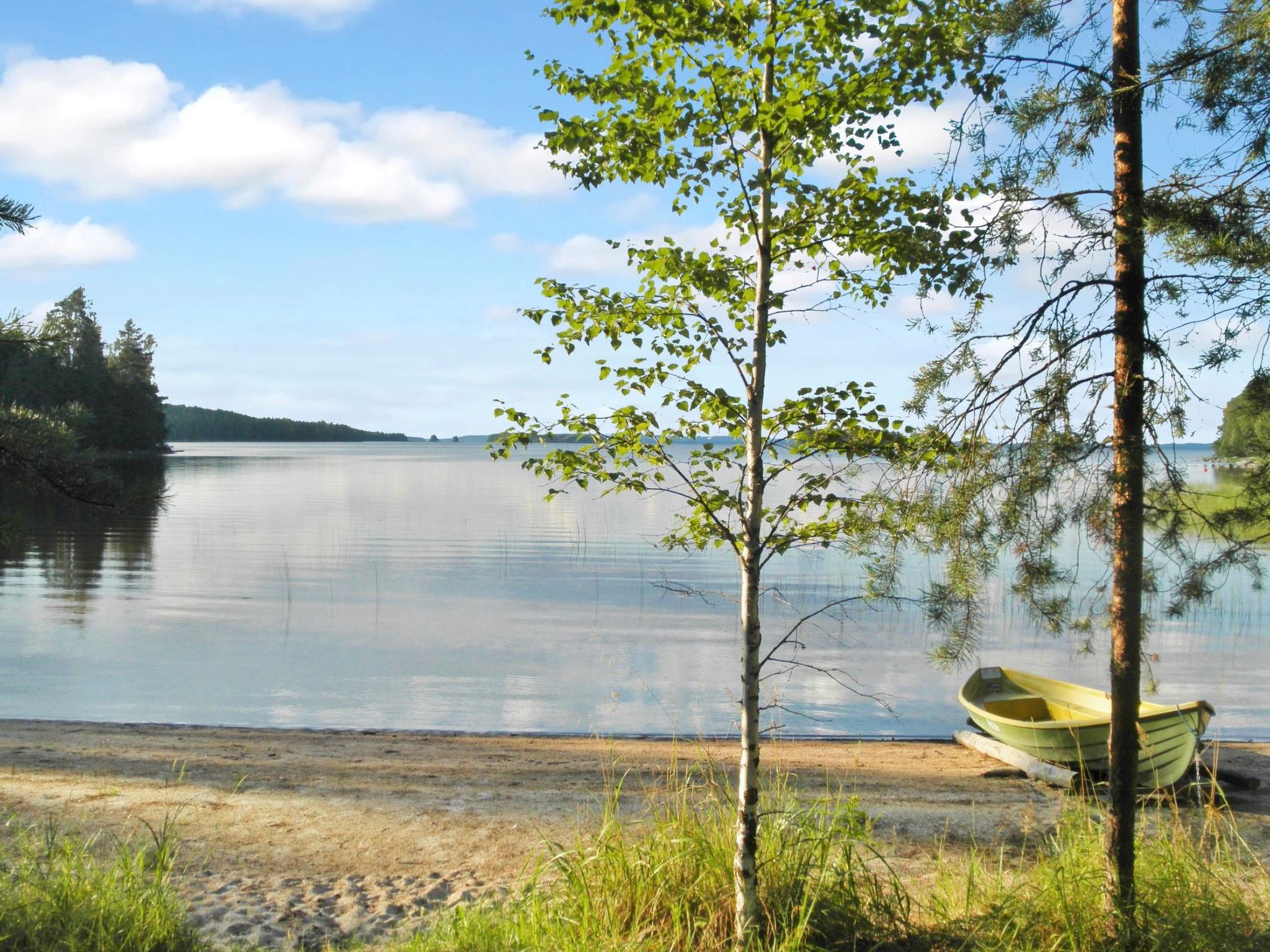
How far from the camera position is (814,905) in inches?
181

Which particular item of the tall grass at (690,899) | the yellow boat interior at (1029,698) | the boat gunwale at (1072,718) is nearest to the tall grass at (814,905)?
the tall grass at (690,899)

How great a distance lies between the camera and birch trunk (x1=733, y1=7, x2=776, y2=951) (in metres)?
4.49

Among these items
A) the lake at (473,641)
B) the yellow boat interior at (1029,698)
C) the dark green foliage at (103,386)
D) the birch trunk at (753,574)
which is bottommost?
the lake at (473,641)

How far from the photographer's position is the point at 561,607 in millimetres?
22312

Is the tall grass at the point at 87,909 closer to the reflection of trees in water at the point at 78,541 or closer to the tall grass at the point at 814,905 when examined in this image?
the tall grass at the point at 814,905

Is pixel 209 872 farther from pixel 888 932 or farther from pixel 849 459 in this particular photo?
pixel 849 459

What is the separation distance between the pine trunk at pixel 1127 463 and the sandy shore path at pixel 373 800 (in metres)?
0.81

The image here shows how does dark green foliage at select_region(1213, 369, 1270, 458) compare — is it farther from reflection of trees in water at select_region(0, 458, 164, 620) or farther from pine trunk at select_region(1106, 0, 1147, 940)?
reflection of trees in water at select_region(0, 458, 164, 620)

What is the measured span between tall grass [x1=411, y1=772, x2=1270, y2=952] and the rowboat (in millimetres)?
2234

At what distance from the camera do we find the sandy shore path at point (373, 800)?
6.47 metres

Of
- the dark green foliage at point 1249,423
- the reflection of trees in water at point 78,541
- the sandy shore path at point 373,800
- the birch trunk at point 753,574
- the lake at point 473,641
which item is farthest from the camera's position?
the lake at point 473,641

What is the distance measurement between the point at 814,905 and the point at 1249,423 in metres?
3.07

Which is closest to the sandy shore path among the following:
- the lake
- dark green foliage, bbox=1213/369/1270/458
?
the lake

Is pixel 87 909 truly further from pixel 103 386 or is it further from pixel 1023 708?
pixel 103 386
